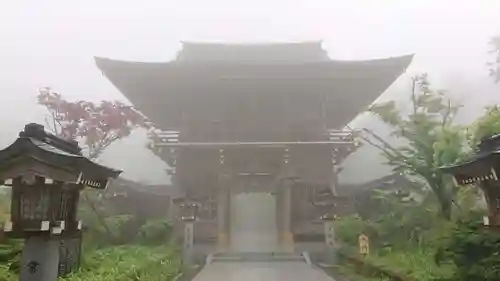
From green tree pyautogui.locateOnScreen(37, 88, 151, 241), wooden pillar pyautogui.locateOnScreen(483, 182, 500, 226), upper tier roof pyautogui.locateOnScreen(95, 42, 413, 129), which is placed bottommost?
wooden pillar pyautogui.locateOnScreen(483, 182, 500, 226)

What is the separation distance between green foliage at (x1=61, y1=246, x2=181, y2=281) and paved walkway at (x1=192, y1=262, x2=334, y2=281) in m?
0.68

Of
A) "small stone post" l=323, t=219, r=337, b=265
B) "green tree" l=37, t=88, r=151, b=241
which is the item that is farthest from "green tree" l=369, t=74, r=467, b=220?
"green tree" l=37, t=88, r=151, b=241

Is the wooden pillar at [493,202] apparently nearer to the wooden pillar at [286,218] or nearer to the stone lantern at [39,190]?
the stone lantern at [39,190]

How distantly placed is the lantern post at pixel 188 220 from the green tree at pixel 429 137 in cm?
533

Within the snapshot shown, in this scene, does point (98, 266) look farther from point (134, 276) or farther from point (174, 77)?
point (174, 77)

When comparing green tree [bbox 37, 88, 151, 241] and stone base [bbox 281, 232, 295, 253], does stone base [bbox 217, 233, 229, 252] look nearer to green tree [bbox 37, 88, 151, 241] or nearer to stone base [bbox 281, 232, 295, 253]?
stone base [bbox 281, 232, 295, 253]

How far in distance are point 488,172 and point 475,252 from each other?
1.18 m

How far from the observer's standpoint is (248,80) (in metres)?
15.3

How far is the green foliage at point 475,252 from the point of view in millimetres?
6156

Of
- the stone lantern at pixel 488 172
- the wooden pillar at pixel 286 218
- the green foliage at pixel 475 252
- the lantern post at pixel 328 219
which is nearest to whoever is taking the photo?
the stone lantern at pixel 488 172

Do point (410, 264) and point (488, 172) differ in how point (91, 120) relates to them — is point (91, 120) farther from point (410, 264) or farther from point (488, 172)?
point (488, 172)

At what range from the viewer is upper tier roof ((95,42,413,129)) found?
15.1 metres

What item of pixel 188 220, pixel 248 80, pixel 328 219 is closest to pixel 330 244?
pixel 328 219

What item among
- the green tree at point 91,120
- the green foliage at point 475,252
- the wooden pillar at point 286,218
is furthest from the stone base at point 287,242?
the green foliage at point 475,252
